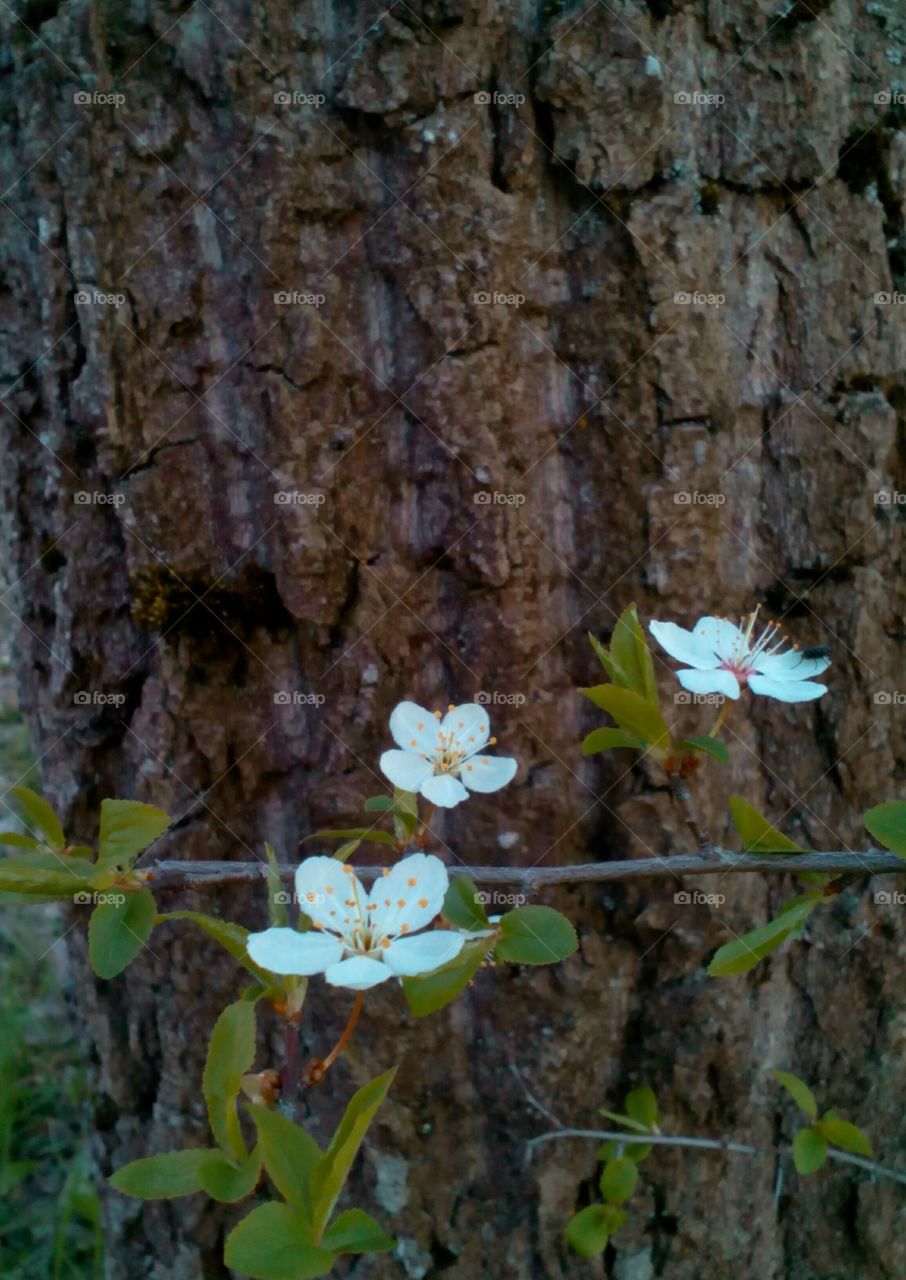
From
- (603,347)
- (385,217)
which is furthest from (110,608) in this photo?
(603,347)

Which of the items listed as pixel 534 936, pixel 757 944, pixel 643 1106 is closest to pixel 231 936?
pixel 534 936

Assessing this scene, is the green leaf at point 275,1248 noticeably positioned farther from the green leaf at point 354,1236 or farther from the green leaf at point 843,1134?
the green leaf at point 843,1134

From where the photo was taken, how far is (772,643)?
1360mm

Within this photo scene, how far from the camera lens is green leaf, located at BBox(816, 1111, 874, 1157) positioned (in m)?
1.34

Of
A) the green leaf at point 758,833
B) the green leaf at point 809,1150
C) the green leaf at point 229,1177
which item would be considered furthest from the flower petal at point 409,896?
the green leaf at point 809,1150

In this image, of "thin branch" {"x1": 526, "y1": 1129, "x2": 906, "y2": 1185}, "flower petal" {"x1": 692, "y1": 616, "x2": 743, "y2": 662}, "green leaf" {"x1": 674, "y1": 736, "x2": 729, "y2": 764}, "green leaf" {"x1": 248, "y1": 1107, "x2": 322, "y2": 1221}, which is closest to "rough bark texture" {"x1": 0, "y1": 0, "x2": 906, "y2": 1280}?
"thin branch" {"x1": 526, "y1": 1129, "x2": 906, "y2": 1185}

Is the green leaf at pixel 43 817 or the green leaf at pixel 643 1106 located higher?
the green leaf at pixel 43 817

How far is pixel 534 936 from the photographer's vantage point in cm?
91

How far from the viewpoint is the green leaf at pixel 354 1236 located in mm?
858

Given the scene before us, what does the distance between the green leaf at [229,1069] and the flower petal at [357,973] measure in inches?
5.7

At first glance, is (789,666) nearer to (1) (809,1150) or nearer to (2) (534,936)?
(2) (534,936)

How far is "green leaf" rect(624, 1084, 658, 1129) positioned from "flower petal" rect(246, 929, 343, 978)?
0.76m

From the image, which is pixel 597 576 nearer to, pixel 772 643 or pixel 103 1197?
pixel 772 643

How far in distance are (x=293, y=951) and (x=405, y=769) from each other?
261 millimetres
